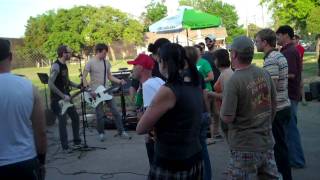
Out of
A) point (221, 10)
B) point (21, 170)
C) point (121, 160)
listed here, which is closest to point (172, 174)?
point (21, 170)

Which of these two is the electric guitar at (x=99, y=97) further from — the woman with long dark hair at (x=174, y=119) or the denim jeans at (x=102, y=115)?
the woman with long dark hair at (x=174, y=119)

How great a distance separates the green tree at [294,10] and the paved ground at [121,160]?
26.4 m

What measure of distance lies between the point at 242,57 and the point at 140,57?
117 cm

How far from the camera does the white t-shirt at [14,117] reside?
3115mm

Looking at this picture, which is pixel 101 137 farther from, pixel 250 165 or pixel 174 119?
pixel 174 119

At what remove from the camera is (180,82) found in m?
3.19

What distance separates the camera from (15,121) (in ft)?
10.4

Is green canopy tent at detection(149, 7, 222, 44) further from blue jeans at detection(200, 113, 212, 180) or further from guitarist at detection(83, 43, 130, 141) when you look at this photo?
blue jeans at detection(200, 113, 212, 180)

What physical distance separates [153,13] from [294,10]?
39.2m

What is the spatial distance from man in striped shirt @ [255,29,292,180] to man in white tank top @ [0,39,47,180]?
282 centimetres

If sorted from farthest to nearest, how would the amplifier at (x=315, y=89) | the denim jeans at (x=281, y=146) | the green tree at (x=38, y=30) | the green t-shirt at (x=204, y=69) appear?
the green tree at (x=38, y=30)
the amplifier at (x=315, y=89)
the green t-shirt at (x=204, y=69)
the denim jeans at (x=281, y=146)

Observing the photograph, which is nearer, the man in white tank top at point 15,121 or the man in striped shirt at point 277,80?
the man in white tank top at point 15,121

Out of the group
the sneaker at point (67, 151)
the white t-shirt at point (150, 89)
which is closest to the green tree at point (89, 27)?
the sneaker at point (67, 151)

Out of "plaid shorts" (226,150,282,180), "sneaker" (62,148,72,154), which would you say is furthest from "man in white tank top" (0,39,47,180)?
"sneaker" (62,148,72,154)
